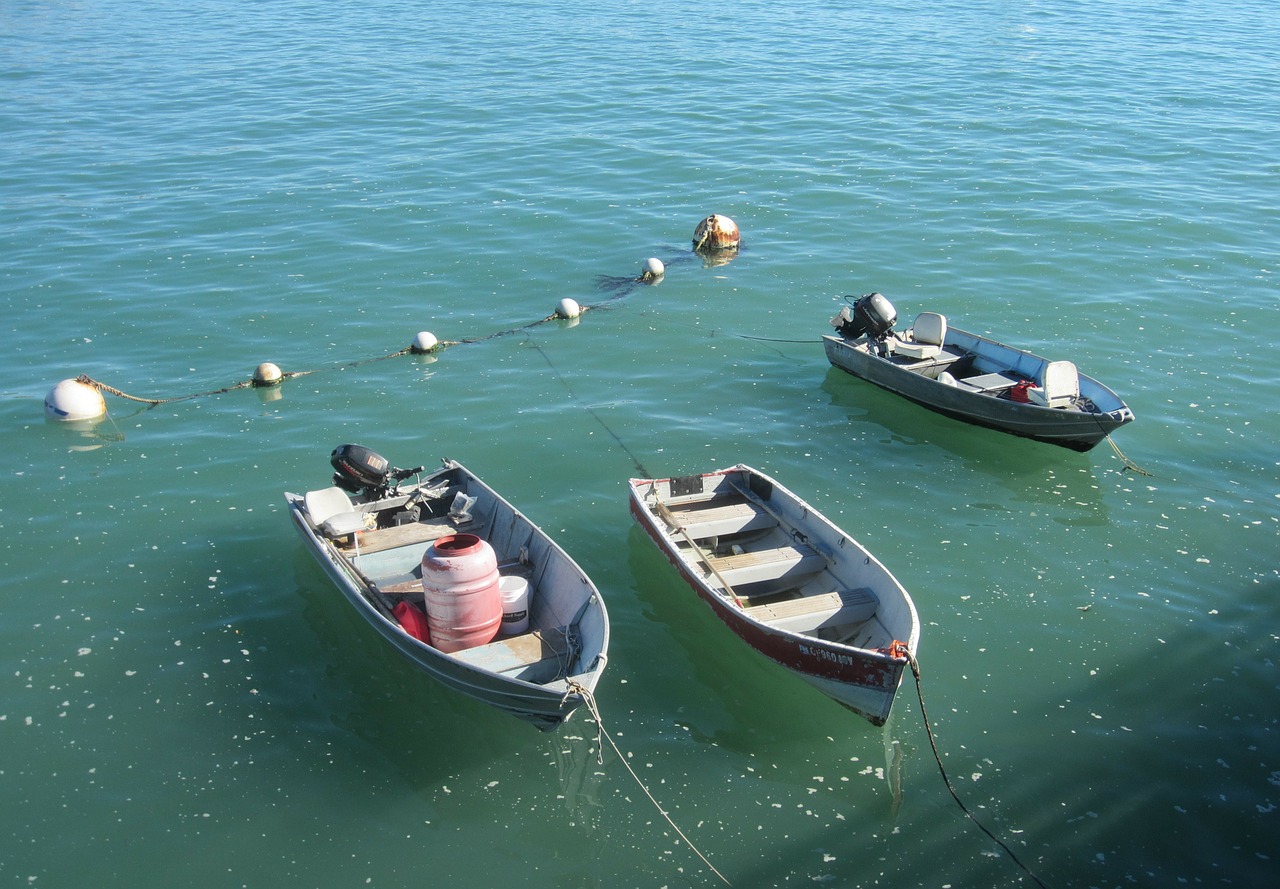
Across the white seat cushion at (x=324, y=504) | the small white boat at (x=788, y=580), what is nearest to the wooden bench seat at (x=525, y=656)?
the small white boat at (x=788, y=580)

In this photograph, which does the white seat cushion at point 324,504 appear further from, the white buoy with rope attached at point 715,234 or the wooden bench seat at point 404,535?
the white buoy with rope attached at point 715,234

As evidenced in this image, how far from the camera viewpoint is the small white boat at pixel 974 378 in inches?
642

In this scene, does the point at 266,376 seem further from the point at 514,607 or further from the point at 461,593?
the point at 461,593

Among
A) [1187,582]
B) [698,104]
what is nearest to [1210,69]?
[698,104]

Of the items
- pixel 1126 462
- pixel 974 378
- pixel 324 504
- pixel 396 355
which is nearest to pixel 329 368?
pixel 396 355

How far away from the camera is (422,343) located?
66.7ft

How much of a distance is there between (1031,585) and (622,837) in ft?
21.6

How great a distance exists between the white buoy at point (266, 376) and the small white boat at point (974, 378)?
9786 mm

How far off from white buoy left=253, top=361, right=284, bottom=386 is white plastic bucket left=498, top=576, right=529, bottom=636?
29.1 ft

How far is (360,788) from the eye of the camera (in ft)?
35.6

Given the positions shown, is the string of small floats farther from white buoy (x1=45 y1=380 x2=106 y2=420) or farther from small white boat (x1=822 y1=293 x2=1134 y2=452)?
small white boat (x1=822 y1=293 x2=1134 y2=452)

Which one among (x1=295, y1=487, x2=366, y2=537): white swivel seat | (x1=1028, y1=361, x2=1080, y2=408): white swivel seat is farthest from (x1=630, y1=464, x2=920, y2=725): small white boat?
(x1=1028, y1=361, x2=1080, y2=408): white swivel seat

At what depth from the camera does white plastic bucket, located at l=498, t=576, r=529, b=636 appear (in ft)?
40.1

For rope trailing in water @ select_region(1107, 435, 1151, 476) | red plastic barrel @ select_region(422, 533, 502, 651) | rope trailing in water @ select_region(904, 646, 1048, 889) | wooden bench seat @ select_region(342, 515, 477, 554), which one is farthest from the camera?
rope trailing in water @ select_region(1107, 435, 1151, 476)
